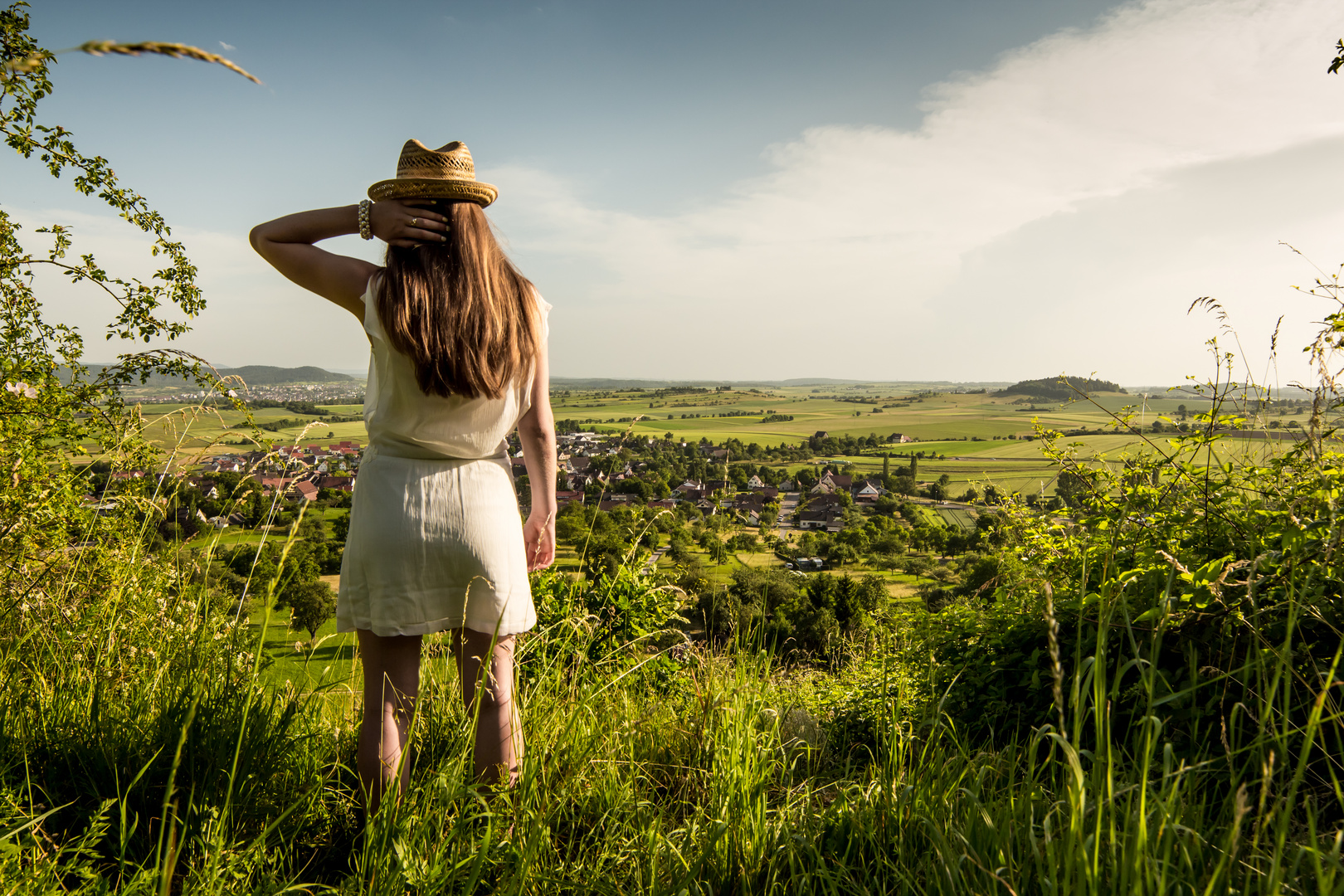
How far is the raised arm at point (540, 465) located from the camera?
189cm

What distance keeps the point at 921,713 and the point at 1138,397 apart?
2740 mm

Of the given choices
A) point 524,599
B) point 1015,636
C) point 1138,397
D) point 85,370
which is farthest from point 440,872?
point 1138,397

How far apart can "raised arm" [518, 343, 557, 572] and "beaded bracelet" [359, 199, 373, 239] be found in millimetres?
523

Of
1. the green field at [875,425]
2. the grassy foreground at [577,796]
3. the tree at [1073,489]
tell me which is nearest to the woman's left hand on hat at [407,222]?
the green field at [875,425]

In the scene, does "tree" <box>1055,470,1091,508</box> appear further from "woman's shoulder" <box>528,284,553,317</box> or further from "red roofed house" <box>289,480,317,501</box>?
"red roofed house" <box>289,480,317,501</box>

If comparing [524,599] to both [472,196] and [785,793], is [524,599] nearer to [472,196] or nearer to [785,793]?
[785,793]

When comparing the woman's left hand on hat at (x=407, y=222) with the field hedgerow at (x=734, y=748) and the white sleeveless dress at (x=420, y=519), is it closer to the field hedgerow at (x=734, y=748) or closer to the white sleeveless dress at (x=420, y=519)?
the white sleeveless dress at (x=420, y=519)

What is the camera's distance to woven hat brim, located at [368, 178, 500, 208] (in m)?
1.67

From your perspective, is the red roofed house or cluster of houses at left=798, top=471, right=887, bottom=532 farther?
cluster of houses at left=798, top=471, right=887, bottom=532

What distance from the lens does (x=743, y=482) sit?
2924 mm

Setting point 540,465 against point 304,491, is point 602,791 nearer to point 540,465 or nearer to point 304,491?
point 540,465

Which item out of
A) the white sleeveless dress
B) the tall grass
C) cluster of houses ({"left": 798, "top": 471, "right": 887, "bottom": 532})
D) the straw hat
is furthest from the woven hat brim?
cluster of houses ({"left": 798, "top": 471, "right": 887, "bottom": 532})

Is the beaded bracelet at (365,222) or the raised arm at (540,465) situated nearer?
the beaded bracelet at (365,222)

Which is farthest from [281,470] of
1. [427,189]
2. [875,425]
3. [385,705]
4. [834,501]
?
[875,425]
